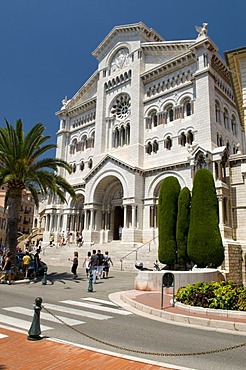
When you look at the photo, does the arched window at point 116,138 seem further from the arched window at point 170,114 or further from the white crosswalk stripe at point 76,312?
the white crosswalk stripe at point 76,312

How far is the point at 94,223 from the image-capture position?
3325 cm

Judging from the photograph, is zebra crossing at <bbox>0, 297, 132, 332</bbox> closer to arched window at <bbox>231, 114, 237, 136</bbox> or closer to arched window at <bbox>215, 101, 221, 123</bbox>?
arched window at <bbox>215, 101, 221, 123</bbox>

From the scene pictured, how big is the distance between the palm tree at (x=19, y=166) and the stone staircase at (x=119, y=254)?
8.21m

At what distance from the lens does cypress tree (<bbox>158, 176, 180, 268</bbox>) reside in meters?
18.9

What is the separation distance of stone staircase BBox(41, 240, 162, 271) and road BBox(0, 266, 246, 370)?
37.2 ft

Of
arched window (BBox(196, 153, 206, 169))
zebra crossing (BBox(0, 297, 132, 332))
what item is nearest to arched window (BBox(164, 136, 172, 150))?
arched window (BBox(196, 153, 206, 169))

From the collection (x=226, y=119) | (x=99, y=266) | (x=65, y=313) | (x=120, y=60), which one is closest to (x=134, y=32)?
(x=120, y=60)

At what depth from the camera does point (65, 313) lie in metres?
9.06

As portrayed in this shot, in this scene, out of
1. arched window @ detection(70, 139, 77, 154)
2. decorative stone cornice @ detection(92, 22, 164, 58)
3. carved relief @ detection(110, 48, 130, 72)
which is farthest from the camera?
arched window @ detection(70, 139, 77, 154)

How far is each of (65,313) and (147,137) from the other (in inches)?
995

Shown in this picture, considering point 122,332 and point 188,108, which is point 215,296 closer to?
point 122,332

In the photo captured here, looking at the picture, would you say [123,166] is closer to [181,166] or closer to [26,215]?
[181,166]

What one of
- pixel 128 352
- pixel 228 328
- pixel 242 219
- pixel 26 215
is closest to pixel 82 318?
pixel 128 352

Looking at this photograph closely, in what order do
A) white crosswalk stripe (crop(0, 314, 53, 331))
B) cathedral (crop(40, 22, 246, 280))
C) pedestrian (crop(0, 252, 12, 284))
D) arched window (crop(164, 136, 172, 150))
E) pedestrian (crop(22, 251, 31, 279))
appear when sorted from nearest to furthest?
white crosswalk stripe (crop(0, 314, 53, 331)), pedestrian (crop(0, 252, 12, 284)), pedestrian (crop(22, 251, 31, 279)), cathedral (crop(40, 22, 246, 280)), arched window (crop(164, 136, 172, 150))
